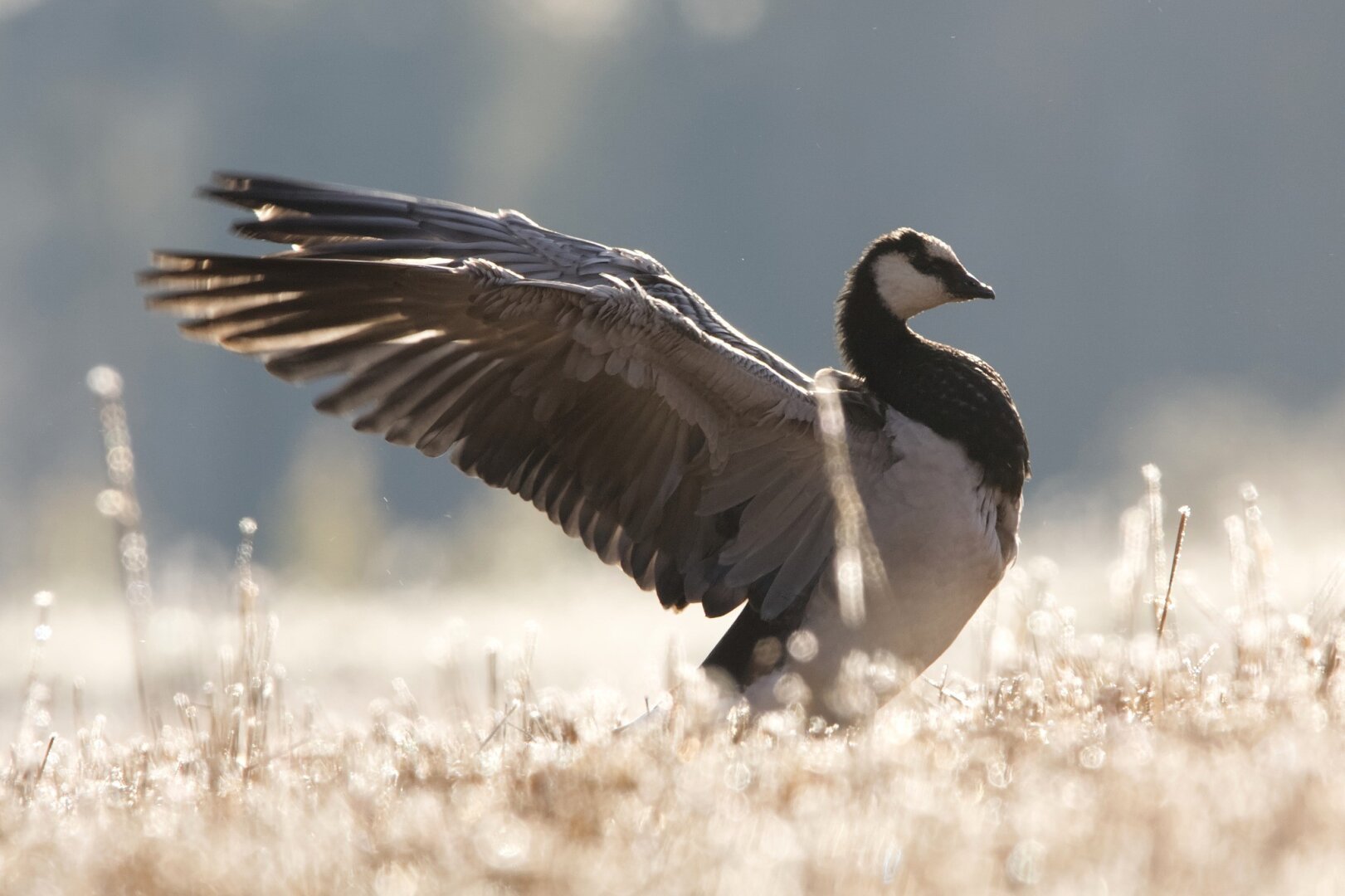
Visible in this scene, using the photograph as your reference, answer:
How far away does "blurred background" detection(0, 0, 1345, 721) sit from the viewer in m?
128

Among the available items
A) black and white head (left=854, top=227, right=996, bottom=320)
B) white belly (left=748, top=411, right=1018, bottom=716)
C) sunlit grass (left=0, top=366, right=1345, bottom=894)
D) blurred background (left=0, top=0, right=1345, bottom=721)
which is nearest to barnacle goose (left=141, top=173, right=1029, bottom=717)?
white belly (left=748, top=411, right=1018, bottom=716)

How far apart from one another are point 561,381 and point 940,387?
147cm

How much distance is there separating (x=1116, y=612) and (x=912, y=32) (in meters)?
146

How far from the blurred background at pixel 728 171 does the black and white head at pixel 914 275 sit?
101994 millimetres

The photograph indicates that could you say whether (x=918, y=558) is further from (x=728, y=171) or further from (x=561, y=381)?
(x=728, y=171)

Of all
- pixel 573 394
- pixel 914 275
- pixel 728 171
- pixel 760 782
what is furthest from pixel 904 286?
pixel 728 171

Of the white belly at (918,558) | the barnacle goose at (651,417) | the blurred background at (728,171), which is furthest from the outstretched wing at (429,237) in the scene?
the blurred background at (728,171)

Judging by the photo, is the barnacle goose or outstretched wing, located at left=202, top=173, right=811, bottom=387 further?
outstretched wing, located at left=202, top=173, right=811, bottom=387

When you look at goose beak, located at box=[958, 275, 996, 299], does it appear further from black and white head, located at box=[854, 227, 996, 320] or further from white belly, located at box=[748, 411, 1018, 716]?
white belly, located at box=[748, 411, 1018, 716]

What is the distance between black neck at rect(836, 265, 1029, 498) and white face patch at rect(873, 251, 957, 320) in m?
0.07

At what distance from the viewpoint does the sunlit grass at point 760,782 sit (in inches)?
114

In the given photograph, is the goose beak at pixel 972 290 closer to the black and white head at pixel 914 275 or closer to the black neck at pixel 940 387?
the black and white head at pixel 914 275

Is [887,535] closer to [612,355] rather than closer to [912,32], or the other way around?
[612,355]

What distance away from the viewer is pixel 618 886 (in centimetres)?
282
